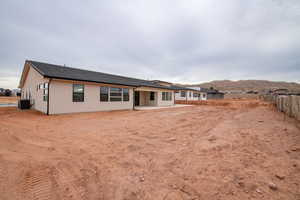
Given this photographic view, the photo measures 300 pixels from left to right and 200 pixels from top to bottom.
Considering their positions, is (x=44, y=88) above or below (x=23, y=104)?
above

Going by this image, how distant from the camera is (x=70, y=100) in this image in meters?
9.75

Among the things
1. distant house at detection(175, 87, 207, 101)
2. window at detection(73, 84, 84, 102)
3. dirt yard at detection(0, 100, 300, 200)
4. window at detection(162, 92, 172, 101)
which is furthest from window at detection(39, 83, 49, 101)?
distant house at detection(175, 87, 207, 101)

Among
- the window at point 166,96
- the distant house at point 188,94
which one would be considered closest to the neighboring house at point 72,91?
the window at point 166,96

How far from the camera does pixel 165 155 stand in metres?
3.09

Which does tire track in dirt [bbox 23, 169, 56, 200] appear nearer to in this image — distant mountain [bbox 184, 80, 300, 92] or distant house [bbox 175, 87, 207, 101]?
distant house [bbox 175, 87, 207, 101]

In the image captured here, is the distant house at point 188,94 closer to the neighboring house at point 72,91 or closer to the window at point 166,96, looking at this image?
the window at point 166,96

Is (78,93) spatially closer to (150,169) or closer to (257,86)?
(150,169)

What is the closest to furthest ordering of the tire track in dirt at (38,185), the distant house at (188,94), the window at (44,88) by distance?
the tire track in dirt at (38,185) → the window at (44,88) → the distant house at (188,94)

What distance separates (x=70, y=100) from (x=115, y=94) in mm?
4067

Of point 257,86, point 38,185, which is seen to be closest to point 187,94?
point 38,185

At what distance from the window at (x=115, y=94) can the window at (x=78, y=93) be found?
2649mm

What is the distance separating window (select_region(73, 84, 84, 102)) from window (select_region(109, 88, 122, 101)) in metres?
2.65

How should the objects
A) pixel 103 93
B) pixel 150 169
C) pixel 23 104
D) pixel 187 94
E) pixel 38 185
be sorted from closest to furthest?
1. pixel 38 185
2. pixel 150 169
3. pixel 103 93
4. pixel 23 104
5. pixel 187 94

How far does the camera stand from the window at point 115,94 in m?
12.4
